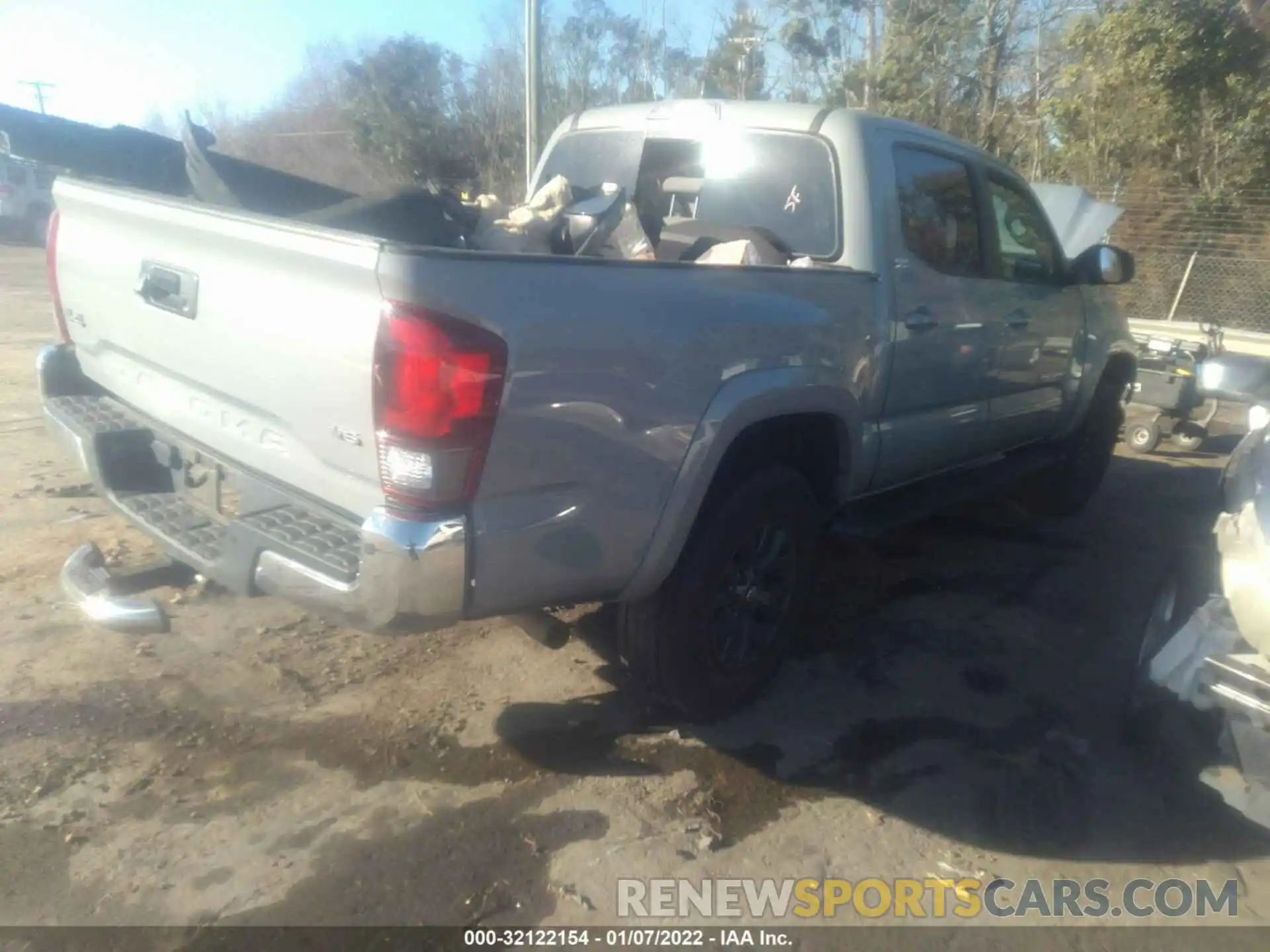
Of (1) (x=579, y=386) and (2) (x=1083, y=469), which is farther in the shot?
(2) (x=1083, y=469)

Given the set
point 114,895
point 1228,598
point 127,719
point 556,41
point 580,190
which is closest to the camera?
point 114,895

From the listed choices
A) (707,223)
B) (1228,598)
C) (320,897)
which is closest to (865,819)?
(1228,598)

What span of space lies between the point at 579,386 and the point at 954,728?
2.06 metres

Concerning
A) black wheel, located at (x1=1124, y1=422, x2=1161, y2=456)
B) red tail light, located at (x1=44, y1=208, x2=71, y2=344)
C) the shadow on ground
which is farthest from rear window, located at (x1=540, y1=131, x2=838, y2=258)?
black wheel, located at (x1=1124, y1=422, x2=1161, y2=456)

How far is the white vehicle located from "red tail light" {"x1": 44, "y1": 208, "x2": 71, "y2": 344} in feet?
68.9

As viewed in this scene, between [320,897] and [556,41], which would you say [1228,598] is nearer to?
[320,897]

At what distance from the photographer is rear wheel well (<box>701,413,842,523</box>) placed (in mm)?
3209

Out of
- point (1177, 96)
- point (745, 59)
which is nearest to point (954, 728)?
point (1177, 96)

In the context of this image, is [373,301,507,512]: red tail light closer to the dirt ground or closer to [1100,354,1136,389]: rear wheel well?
the dirt ground

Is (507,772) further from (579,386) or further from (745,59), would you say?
(745,59)

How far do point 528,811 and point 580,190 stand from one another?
2.41 m

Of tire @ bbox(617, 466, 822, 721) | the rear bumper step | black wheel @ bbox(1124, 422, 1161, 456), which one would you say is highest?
the rear bumper step

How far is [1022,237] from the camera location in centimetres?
494

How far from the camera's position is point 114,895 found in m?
2.49
